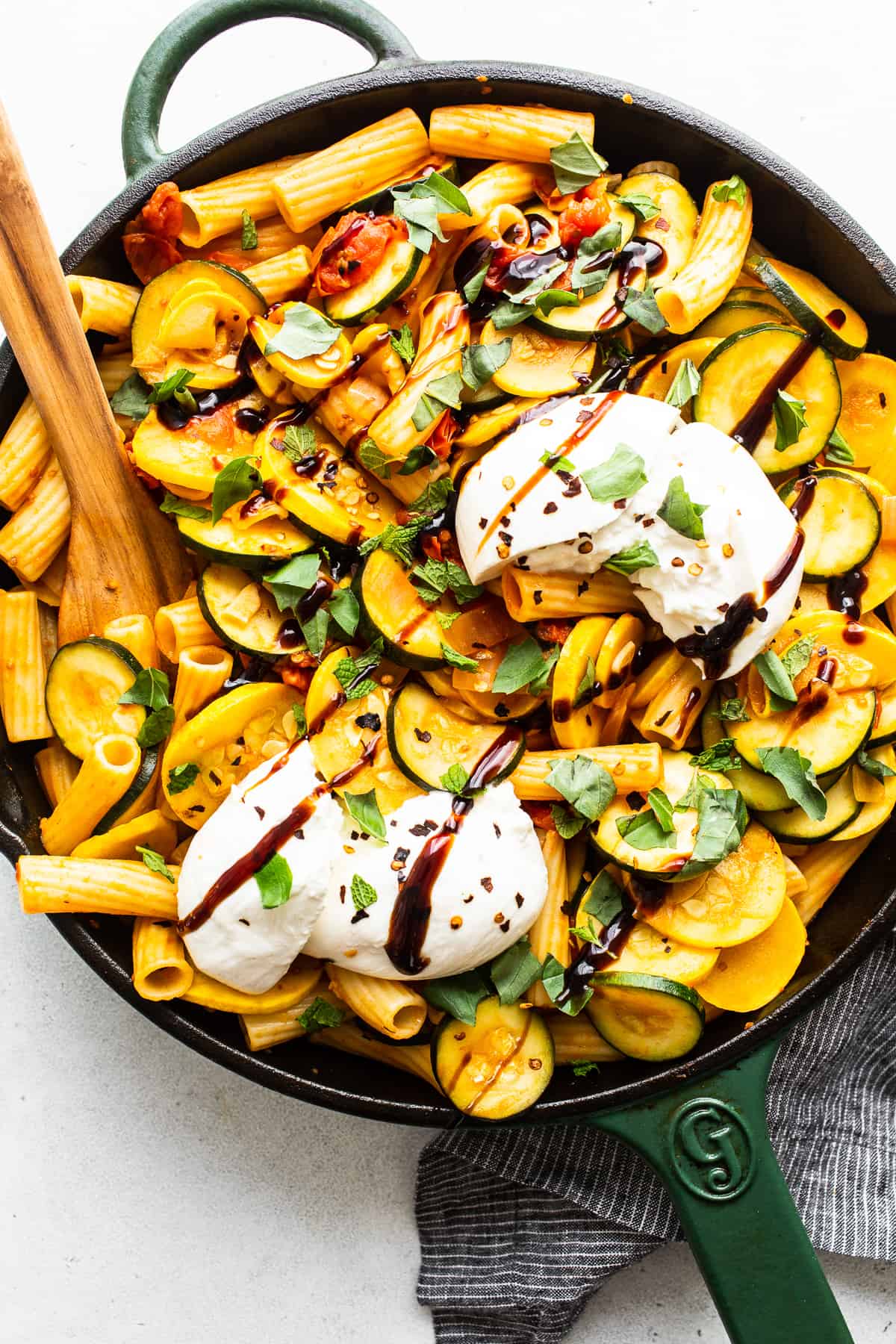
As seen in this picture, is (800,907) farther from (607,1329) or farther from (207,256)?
(207,256)

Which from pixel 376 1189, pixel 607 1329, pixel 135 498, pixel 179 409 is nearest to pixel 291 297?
pixel 179 409

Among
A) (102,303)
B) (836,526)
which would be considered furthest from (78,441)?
(836,526)

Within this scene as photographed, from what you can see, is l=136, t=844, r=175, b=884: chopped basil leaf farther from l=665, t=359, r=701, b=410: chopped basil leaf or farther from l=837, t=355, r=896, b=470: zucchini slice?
l=837, t=355, r=896, b=470: zucchini slice

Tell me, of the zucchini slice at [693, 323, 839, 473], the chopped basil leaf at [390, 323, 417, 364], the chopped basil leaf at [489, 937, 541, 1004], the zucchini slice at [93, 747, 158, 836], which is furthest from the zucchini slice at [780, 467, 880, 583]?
the zucchini slice at [93, 747, 158, 836]

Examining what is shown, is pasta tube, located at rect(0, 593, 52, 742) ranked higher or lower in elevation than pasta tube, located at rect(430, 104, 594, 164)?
lower

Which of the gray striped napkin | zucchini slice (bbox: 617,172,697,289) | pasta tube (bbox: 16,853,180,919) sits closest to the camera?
pasta tube (bbox: 16,853,180,919)

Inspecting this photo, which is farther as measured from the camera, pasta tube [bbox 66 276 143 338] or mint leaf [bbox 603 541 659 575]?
pasta tube [bbox 66 276 143 338]

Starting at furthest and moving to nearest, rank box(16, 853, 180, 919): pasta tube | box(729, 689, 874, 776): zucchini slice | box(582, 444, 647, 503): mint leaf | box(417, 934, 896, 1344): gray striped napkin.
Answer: box(417, 934, 896, 1344): gray striped napkin → box(729, 689, 874, 776): zucchini slice → box(16, 853, 180, 919): pasta tube → box(582, 444, 647, 503): mint leaf

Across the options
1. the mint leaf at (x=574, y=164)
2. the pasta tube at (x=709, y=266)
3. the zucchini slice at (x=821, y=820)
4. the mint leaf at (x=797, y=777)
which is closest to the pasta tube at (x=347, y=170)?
the mint leaf at (x=574, y=164)
